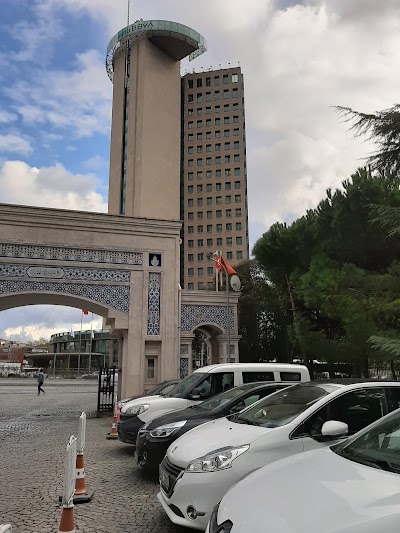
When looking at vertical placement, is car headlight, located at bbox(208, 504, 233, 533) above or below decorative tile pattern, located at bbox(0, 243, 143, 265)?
below

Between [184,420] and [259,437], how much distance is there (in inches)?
93.7

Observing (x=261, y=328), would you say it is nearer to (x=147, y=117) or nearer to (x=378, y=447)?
(x=378, y=447)

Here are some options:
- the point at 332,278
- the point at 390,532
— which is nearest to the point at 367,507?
the point at 390,532

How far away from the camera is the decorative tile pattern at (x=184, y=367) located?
1672 centimetres

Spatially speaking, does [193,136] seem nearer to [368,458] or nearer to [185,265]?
[185,265]

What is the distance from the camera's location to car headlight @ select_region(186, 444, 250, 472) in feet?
13.6

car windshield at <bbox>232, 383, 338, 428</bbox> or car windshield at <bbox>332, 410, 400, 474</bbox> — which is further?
car windshield at <bbox>232, 383, 338, 428</bbox>

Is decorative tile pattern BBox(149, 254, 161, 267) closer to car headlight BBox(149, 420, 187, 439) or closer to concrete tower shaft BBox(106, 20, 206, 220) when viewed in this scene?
car headlight BBox(149, 420, 187, 439)

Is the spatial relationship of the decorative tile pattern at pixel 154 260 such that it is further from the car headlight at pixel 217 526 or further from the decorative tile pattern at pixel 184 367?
the car headlight at pixel 217 526

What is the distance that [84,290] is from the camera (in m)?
15.3

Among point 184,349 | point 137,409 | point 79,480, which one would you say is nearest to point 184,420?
point 79,480

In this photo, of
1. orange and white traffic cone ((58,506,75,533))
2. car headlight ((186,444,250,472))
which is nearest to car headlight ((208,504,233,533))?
car headlight ((186,444,250,472))

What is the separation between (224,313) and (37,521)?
14.5 metres

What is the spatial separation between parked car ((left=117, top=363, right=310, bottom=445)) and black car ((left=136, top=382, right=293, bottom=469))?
121cm
